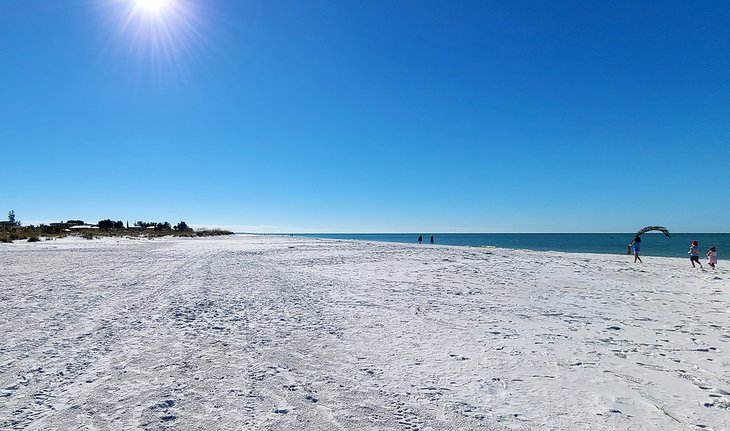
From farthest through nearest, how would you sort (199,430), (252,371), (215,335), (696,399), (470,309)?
(470,309) < (215,335) < (252,371) < (696,399) < (199,430)

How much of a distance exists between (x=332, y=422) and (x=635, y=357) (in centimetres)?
500

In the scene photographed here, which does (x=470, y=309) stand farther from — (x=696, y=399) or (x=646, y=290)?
(x=646, y=290)

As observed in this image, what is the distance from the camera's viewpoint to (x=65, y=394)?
167 inches

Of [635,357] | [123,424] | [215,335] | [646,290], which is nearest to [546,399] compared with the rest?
[635,357]

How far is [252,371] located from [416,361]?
2433 mm

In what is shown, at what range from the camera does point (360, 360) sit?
552 cm

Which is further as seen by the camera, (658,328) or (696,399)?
(658,328)

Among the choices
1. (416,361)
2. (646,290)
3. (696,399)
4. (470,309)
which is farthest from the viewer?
(646,290)

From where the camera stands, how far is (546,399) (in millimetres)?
4254

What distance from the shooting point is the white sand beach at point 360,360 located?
3.87 metres

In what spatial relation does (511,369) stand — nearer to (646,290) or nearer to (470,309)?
(470,309)

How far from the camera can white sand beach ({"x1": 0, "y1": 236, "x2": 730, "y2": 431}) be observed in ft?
12.7

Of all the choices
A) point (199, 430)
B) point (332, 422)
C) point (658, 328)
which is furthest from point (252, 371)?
point (658, 328)

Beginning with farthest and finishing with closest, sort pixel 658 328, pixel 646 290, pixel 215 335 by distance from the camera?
pixel 646 290, pixel 658 328, pixel 215 335
